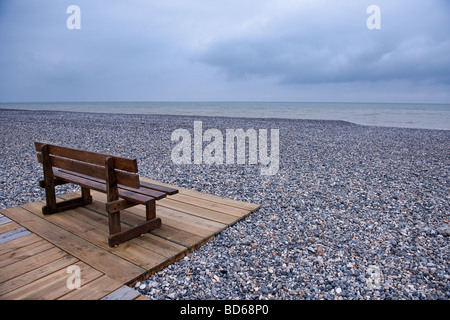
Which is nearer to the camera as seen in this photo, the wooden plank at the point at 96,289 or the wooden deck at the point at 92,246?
the wooden plank at the point at 96,289

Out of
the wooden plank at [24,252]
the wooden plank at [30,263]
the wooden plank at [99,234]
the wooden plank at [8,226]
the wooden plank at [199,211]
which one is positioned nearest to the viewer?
the wooden plank at [30,263]

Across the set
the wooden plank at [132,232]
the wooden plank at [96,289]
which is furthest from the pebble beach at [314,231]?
the wooden plank at [132,232]

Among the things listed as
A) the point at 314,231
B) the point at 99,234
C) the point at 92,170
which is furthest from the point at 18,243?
the point at 314,231

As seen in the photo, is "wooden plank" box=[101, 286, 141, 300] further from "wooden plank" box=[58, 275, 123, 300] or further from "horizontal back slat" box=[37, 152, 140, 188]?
"horizontal back slat" box=[37, 152, 140, 188]

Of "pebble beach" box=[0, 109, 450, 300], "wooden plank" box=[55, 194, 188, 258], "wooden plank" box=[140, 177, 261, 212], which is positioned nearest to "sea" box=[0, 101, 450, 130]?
"pebble beach" box=[0, 109, 450, 300]

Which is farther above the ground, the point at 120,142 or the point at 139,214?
the point at 120,142

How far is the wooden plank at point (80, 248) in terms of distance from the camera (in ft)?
9.78

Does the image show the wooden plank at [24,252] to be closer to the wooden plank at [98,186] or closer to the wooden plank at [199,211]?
the wooden plank at [98,186]

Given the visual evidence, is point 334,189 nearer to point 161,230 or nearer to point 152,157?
point 161,230

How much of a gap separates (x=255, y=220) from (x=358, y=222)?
1.65 metres

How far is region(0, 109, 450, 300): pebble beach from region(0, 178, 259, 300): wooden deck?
0.19 meters
